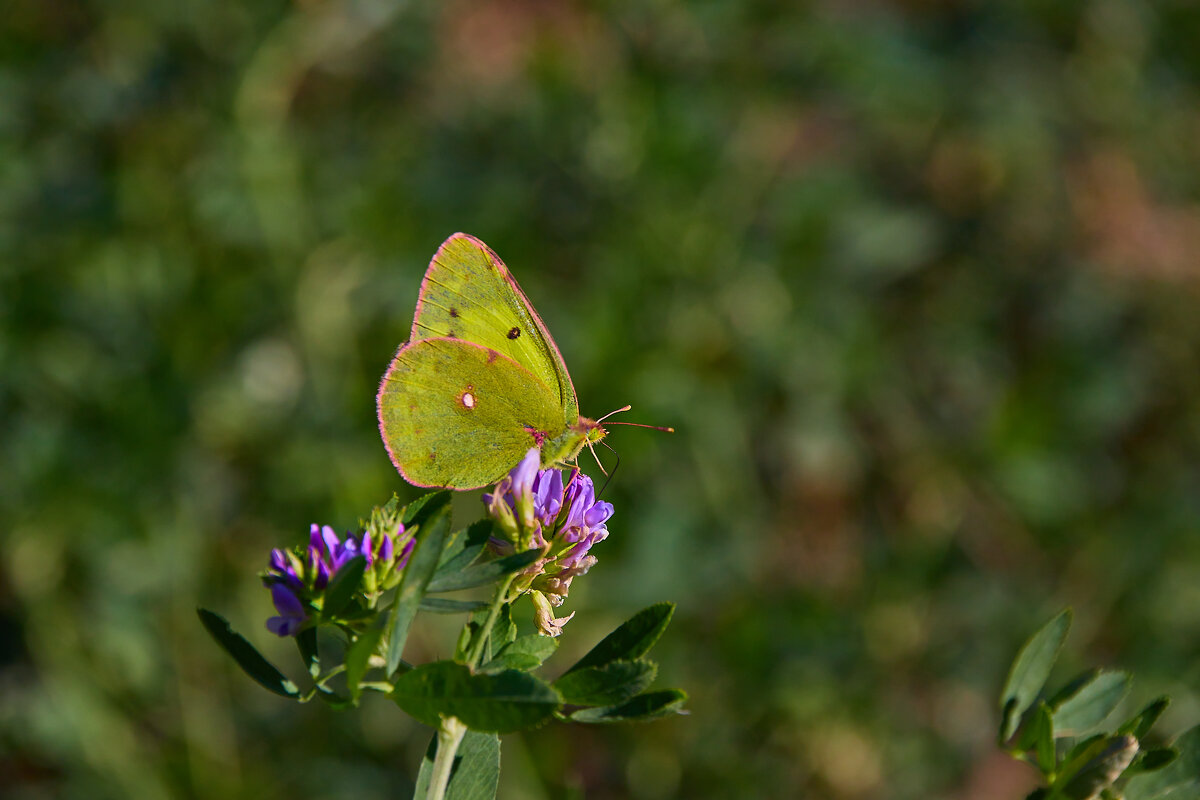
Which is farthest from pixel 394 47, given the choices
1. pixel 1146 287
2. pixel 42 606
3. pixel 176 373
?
pixel 1146 287

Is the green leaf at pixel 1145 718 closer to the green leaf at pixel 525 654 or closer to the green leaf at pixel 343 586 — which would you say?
the green leaf at pixel 525 654

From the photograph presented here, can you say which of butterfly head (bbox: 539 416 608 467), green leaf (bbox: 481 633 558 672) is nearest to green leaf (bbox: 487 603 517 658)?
green leaf (bbox: 481 633 558 672)

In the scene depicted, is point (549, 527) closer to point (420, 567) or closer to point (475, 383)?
point (420, 567)

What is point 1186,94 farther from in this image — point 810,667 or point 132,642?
point 132,642

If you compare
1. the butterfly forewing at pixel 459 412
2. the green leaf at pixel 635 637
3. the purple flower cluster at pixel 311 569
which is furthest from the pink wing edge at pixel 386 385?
the green leaf at pixel 635 637

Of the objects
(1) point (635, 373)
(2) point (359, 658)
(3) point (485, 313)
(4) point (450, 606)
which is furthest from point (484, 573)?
(1) point (635, 373)

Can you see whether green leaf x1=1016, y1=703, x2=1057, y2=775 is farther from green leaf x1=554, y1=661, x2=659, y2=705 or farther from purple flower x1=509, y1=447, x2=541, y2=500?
purple flower x1=509, y1=447, x2=541, y2=500
